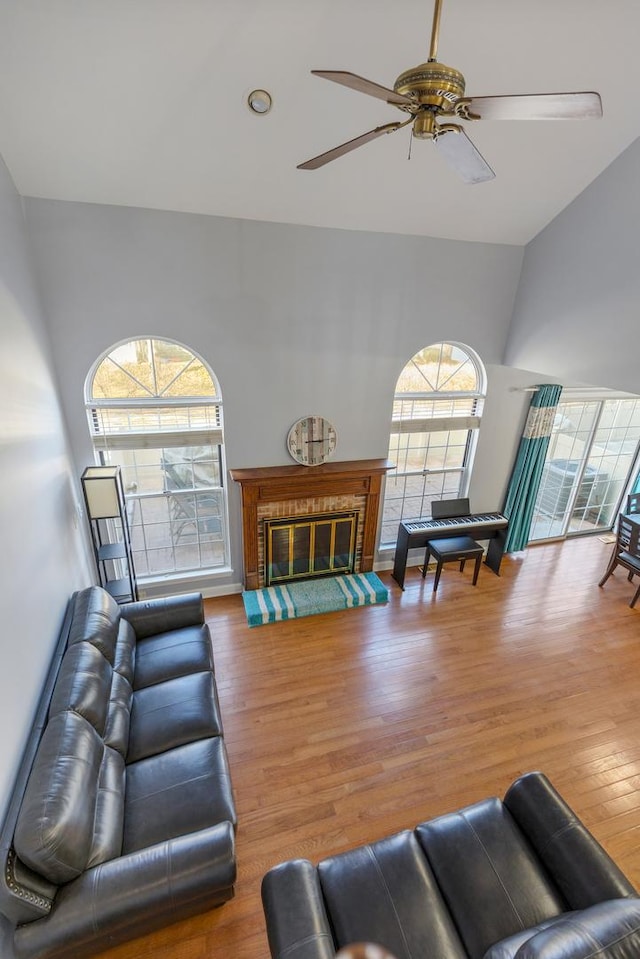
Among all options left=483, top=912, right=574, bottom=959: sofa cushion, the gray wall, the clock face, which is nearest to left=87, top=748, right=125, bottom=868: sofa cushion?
left=483, top=912, right=574, bottom=959: sofa cushion

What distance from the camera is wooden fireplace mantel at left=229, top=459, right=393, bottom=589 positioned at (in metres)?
4.28

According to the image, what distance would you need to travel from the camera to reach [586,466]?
19.7 feet

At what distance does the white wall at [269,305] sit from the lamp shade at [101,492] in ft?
1.55

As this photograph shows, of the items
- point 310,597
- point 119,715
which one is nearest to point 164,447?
point 310,597

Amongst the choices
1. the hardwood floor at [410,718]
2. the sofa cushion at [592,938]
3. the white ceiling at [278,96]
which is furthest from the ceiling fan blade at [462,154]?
the hardwood floor at [410,718]

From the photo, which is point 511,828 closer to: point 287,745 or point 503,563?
point 287,745

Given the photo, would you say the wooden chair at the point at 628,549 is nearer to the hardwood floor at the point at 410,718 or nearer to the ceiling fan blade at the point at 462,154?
the hardwood floor at the point at 410,718

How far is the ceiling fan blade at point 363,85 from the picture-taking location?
4.57ft

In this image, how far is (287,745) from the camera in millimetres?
3133

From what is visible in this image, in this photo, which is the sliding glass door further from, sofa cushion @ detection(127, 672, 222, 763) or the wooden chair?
sofa cushion @ detection(127, 672, 222, 763)

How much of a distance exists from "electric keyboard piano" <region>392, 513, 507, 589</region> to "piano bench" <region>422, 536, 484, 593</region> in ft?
0.29

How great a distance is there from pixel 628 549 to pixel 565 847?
382cm

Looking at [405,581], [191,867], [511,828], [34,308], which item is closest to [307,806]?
[191,867]

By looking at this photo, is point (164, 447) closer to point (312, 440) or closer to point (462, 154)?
point (312, 440)
